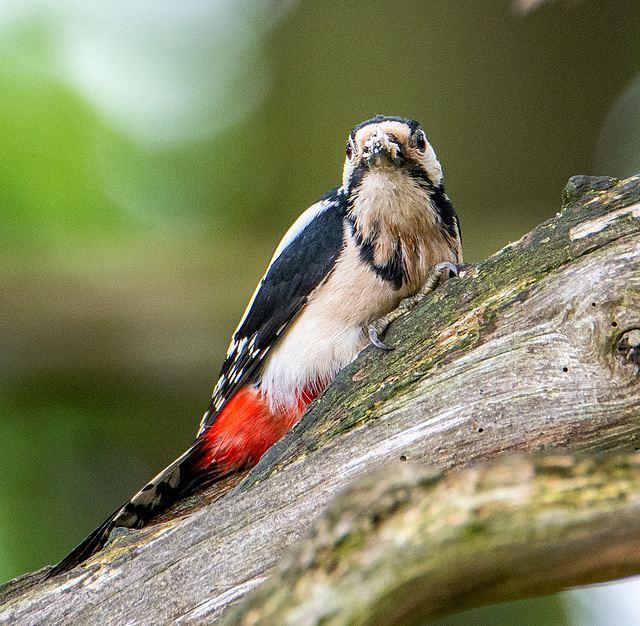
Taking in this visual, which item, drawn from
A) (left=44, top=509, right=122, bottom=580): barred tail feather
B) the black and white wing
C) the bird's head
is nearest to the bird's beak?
the bird's head

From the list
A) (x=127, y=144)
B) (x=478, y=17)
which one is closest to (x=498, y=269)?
(x=478, y=17)

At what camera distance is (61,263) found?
3898 mm

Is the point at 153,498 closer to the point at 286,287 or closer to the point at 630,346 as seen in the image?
the point at 286,287

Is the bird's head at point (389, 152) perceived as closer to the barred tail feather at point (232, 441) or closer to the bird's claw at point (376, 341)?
the bird's claw at point (376, 341)

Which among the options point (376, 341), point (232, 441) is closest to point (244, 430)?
point (232, 441)

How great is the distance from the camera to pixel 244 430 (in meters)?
2.51

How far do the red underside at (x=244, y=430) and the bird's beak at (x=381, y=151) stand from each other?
859mm

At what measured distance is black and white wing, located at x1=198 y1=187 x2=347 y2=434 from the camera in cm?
242

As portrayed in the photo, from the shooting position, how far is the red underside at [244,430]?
2496 mm

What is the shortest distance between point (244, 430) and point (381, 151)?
1.10m

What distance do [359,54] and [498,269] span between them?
2.92 m

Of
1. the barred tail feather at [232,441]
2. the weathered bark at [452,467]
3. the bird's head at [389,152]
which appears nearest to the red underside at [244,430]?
the barred tail feather at [232,441]

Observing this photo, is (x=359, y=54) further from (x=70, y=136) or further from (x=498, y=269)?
(x=498, y=269)

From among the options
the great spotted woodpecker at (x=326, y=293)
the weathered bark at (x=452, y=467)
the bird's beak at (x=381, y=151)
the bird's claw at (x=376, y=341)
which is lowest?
the weathered bark at (x=452, y=467)
